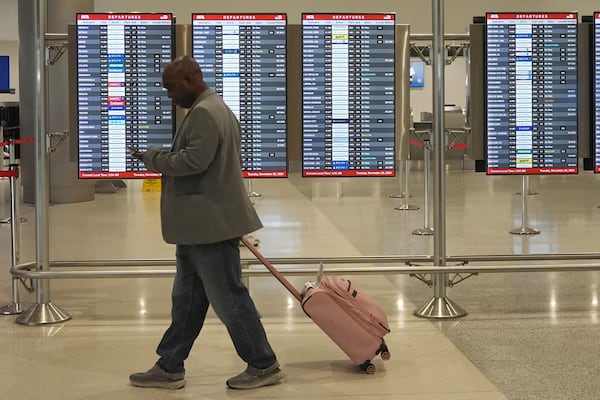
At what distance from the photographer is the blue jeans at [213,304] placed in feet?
15.0

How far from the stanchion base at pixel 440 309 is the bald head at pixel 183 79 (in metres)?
2.39

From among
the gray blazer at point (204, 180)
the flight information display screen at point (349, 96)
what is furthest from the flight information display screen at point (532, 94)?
the gray blazer at point (204, 180)

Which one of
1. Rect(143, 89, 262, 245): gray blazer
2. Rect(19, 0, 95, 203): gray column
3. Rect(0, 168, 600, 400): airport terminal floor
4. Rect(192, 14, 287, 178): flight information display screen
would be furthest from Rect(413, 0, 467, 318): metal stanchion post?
Rect(19, 0, 95, 203): gray column

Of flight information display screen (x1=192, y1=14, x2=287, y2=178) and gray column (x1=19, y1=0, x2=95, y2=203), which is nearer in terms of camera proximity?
flight information display screen (x1=192, y1=14, x2=287, y2=178)

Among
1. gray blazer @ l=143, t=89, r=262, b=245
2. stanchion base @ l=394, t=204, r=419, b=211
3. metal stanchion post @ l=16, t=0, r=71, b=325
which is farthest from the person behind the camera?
stanchion base @ l=394, t=204, r=419, b=211

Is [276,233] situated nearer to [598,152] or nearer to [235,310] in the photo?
[598,152]

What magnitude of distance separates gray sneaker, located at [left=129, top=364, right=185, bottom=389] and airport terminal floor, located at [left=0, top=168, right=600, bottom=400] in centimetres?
6

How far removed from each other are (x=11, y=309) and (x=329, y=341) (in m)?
2.25

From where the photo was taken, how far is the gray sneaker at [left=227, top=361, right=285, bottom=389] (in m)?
4.70

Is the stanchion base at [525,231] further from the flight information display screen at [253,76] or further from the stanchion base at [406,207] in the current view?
the flight information display screen at [253,76]

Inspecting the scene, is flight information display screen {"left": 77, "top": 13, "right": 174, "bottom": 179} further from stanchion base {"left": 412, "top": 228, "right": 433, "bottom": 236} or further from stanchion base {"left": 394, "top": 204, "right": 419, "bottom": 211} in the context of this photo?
stanchion base {"left": 394, "top": 204, "right": 419, "bottom": 211}

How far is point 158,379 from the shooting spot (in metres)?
4.77

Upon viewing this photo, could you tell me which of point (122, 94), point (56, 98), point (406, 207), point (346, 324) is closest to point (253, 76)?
point (122, 94)

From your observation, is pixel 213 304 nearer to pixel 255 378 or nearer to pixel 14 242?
pixel 255 378
